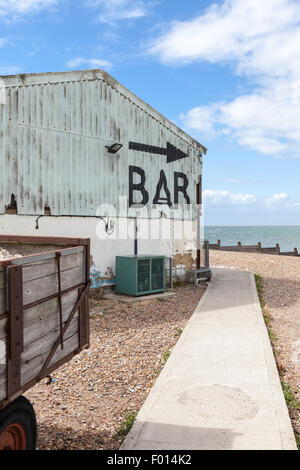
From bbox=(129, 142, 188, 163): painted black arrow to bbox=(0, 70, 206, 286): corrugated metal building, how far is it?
1.5 inches

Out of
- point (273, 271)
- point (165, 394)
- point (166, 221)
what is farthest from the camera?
point (273, 271)

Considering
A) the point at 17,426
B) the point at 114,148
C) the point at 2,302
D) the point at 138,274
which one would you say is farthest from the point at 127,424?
the point at 114,148

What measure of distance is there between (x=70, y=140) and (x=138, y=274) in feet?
16.1

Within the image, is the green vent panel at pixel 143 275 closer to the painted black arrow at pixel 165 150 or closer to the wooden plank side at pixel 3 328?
the painted black arrow at pixel 165 150

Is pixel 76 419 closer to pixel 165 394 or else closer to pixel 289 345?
pixel 165 394

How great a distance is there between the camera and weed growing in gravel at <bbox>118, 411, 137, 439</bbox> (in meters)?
4.62

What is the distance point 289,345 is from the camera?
8.16 meters

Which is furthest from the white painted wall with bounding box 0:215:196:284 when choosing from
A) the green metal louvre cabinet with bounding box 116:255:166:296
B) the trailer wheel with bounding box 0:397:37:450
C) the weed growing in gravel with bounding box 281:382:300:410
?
the weed growing in gravel with bounding box 281:382:300:410

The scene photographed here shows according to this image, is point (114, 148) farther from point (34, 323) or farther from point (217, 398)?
point (34, 323)

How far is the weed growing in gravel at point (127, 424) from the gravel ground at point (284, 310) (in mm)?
2101

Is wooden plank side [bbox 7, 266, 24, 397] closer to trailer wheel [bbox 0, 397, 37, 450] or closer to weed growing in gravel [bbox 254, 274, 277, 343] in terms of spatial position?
trailer wheel [bbox 0, 397, 37, 450]

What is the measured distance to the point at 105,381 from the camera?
6.29 metres

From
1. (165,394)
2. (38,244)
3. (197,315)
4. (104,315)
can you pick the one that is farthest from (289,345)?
(38,244)

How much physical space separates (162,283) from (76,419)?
864 centimetres
